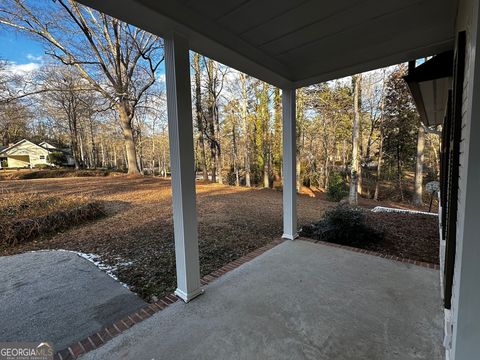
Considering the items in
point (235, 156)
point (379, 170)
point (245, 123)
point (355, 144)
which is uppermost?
point (245, 123)

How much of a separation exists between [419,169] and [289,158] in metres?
8.82

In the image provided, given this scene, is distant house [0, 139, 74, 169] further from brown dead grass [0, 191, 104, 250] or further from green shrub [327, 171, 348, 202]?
green shrub [327, 171, 348, 202]

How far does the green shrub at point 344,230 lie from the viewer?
3793 millimetres

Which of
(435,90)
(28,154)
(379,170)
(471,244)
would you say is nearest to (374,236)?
(435,90)

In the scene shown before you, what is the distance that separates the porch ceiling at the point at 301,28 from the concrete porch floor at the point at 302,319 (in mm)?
2535

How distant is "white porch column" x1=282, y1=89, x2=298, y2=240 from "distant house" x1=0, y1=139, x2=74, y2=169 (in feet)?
81.1

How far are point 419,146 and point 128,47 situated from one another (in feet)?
50.2

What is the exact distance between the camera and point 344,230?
382 cm

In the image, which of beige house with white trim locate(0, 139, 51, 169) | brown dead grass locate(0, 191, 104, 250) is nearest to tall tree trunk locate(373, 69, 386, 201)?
brown dead grass locate(0, 191, 104, 250)

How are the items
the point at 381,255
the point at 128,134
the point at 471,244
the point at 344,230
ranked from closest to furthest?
the point at 471,244, the point at 381,255, the point at 344,230, the point at 128,134

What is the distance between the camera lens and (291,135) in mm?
3564

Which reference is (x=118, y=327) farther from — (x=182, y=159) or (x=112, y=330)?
(x=182, y=159)

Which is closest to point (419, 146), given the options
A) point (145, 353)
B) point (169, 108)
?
point (169, 108)

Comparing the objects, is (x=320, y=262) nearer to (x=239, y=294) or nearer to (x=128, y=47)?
(x=239, y=294)
